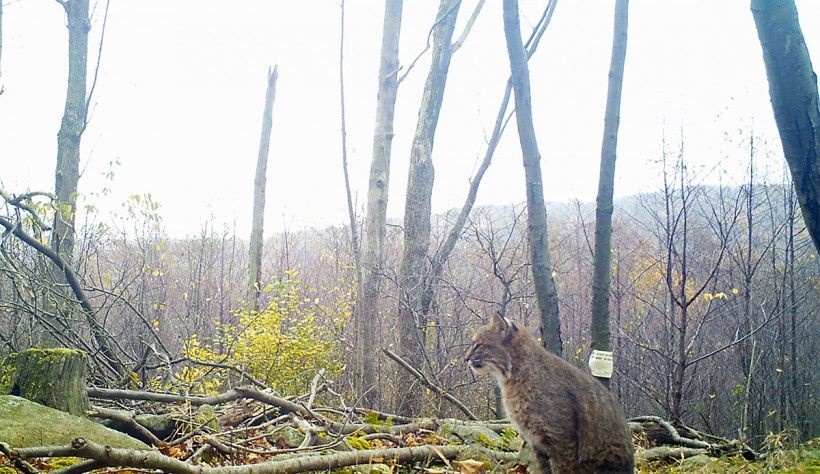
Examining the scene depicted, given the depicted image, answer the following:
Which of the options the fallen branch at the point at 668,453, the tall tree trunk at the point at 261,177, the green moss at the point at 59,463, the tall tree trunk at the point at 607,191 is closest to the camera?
the green moss at the point at 59,463

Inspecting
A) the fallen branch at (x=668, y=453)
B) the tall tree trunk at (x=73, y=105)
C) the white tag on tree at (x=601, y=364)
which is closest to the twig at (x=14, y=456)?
the white tag on tree at (x=601, y=364)

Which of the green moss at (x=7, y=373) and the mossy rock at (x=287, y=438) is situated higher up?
the green moss at (x=7, y=373)

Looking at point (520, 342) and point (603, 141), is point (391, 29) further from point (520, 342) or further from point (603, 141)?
point (520, 342)

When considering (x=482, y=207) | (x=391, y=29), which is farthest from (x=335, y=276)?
(x=391, y=29)

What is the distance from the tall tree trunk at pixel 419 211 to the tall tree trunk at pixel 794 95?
23.6ft

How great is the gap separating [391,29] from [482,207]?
442 cm

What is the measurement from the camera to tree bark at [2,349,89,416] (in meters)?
4.14

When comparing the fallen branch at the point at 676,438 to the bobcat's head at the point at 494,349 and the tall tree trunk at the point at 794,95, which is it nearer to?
the bobcat's head at the point at 494,349

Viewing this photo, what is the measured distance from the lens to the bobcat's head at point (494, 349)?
190 inches

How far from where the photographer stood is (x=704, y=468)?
188 inches

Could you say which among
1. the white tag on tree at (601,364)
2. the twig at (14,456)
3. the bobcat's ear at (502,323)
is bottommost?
the white tag on tree at (601,364)

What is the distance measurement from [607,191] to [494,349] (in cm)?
203

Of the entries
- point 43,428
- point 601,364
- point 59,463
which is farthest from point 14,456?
point 601,364

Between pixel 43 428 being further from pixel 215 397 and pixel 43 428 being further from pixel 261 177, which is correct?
pixel 261 177
